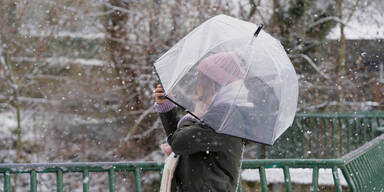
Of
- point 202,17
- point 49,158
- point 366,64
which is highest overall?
point 202,17

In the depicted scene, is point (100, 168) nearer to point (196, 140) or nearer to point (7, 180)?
point (7, 180)

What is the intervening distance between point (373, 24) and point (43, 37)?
24.3 feet

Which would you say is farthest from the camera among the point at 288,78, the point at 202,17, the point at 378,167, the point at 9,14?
the point at 9,14

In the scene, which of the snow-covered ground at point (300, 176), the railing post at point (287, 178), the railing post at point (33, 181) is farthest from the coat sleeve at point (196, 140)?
the snow-covered ground at point (300, 176)

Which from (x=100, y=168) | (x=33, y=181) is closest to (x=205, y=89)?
(x=100, y=168)

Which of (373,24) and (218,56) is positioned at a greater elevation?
(218,56)

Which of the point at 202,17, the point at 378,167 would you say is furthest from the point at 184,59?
the point at 202,17

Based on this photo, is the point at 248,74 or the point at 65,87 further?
the point at 65,87

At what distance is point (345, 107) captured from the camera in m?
11.9

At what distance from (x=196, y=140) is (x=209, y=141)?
71 mm

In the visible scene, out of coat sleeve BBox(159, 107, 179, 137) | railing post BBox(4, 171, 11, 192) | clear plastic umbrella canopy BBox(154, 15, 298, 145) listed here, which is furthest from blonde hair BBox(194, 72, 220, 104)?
railing post BBox(4, 171, 11, 192)

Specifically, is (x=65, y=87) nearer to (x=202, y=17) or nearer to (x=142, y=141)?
(x=142, y=141)

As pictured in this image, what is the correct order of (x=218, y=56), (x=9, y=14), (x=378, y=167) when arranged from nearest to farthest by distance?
(x=218, y=56), (x=378, y=167), (x=9, y=14)

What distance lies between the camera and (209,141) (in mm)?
2658
